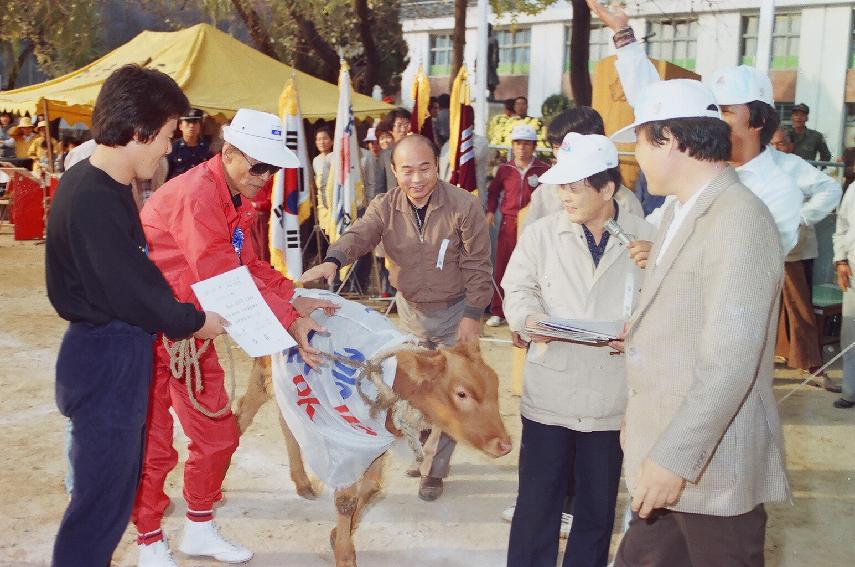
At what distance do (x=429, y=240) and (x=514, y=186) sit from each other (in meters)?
4.85

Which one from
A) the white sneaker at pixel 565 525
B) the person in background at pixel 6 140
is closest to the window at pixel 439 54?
the person in background at pixel 6 140

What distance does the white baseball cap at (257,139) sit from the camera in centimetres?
371

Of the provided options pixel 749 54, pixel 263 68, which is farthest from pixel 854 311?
pixel 749 54

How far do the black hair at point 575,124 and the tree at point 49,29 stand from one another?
17.6 m

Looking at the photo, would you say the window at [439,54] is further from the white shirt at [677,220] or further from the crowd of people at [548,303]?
the white shirt at [677,220]

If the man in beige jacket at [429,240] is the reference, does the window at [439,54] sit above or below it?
above

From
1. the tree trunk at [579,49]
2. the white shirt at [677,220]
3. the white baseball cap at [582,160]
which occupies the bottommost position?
the white shirt at [677,220]

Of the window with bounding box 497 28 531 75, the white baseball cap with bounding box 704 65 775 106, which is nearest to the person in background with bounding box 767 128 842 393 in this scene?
the white baseball cap with bounding box 704 65 775 106

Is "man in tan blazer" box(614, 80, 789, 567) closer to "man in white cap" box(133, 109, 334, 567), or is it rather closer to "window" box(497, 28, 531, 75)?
"man in white cap" box(133, 109, 334, 567)

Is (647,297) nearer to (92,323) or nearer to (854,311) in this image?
(92,323)

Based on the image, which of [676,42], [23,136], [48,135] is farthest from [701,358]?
[676,42]

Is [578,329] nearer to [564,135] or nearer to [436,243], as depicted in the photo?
[564,135]

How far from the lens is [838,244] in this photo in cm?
703

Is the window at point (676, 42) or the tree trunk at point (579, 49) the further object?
the window at point (676, 42)
